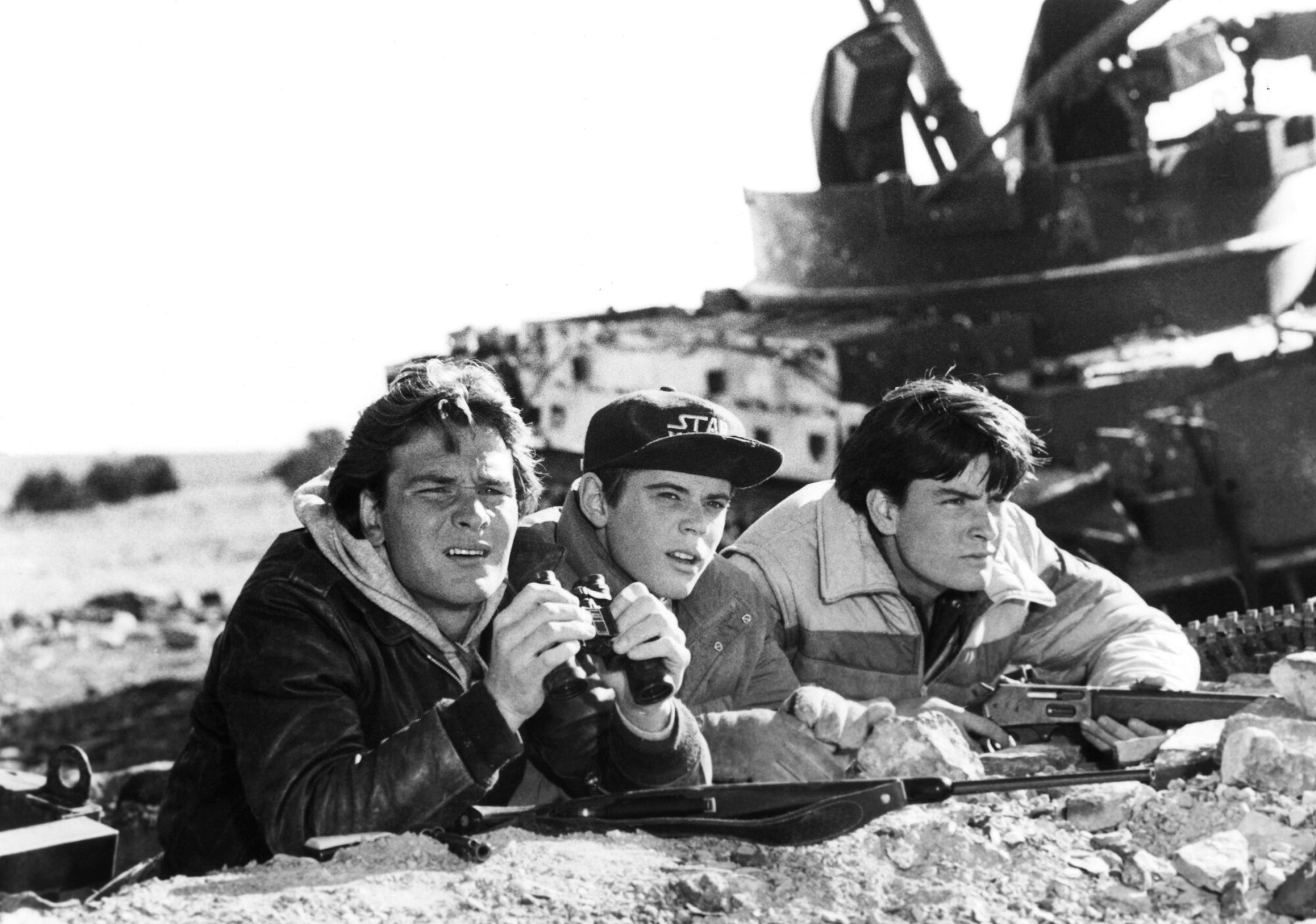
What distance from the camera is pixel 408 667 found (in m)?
3.31

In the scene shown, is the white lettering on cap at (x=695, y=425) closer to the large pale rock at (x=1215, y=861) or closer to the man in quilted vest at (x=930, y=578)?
the man in quilted vest at (x=930, y=578)

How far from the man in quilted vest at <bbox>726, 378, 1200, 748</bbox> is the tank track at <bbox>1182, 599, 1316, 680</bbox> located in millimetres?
1401

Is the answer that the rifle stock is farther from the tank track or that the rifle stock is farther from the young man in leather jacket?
the tank track

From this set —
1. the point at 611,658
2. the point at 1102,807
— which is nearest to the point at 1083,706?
the point at 1102,807

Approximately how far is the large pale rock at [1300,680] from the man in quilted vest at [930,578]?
631 millimetres

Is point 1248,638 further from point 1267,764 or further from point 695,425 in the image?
point 1267,764

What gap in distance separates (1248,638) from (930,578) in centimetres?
209

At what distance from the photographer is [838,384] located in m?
9.19

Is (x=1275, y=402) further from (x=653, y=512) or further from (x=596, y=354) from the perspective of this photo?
(x=653, y=512)

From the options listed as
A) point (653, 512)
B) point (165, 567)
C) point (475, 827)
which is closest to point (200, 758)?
point (475, 827)

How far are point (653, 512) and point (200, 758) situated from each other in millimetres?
1069

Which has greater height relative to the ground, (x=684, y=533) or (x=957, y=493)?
(x=684, y=533)

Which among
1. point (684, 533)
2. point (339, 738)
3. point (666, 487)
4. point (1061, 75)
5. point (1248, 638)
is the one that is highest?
point (1061, 75)

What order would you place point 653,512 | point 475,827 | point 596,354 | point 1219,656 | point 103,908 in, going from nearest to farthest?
point 103,908 → point 475,827 → point 653,512 → point 1219,656 → point 596,354
